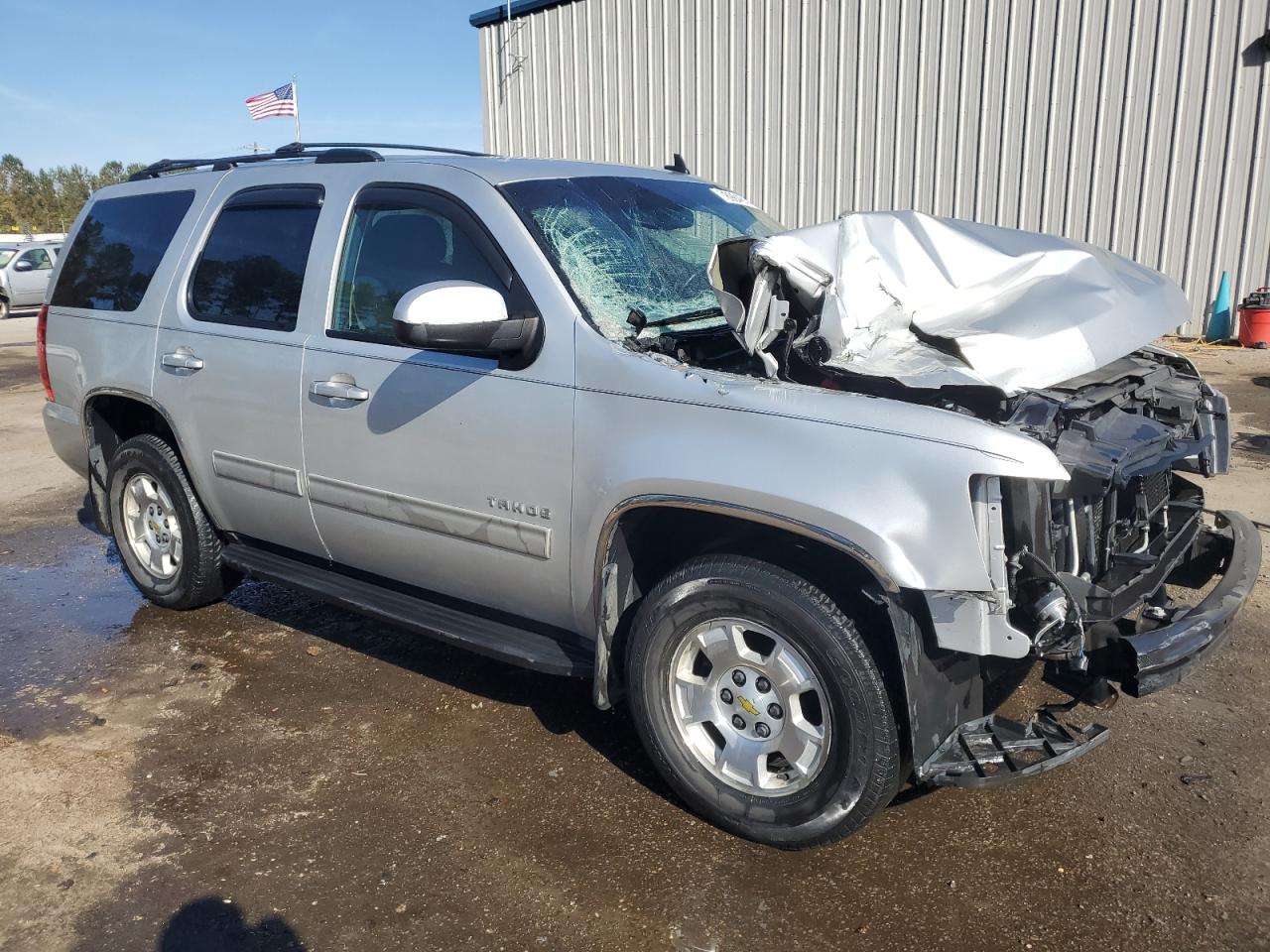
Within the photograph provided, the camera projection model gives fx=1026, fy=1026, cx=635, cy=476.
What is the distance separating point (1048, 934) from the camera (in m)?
2.70

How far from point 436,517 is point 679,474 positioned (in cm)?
108

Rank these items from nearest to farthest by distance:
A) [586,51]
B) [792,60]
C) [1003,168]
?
[1003,168] → [792,60] → [586,51]

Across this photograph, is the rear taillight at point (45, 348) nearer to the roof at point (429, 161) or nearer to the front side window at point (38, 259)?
the roof at point (429, 161)

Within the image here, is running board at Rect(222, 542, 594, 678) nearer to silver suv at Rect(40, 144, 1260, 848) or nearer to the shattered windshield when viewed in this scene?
silver suv at Rect(40, 144, 1260, 848)

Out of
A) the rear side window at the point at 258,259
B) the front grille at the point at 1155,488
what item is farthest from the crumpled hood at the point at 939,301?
the rear side window at the point at 258,259

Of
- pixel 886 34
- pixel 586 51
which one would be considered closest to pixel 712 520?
pixel 886 34

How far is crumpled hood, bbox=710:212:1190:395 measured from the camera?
3082mm

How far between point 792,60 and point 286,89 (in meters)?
12.7

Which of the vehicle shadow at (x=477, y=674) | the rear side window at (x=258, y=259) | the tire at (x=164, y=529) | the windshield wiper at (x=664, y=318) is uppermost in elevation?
the rear side window at (x=258, y=259)

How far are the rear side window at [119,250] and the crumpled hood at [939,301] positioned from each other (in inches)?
114

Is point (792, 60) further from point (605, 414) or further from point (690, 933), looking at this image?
point (690, 933)

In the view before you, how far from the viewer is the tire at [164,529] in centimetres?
477

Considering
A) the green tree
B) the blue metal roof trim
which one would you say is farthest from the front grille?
the green tree

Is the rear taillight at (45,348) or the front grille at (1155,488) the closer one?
the front grille at (1155,488)
